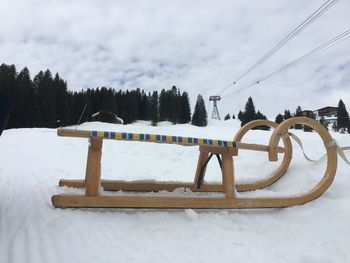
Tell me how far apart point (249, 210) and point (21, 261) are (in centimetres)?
287

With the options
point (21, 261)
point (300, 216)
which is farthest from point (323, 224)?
point (21, 261)

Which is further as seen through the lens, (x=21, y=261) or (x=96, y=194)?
(x=96, y=194)

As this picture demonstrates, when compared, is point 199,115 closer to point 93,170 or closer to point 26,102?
point 26,102

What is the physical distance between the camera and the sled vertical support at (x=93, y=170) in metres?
3.79

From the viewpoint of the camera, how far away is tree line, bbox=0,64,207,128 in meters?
48.0

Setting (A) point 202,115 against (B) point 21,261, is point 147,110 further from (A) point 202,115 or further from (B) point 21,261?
(B) point 21,261

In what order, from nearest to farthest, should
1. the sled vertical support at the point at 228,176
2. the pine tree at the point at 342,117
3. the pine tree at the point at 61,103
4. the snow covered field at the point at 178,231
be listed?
the snow covered field at the point at 178,231
the sled vertical support at the point at 228,176
the pine tree at the point at 61,103
the pine tree at the point at 342,117

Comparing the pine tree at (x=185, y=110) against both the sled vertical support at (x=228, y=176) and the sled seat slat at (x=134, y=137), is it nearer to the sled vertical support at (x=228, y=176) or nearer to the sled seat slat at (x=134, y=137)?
the sled vertical support at (x=228, y=176)

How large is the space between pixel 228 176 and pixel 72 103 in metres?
58.9

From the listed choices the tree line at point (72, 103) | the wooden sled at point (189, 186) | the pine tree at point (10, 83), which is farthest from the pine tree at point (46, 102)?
the wooden sled at point (189, 186)

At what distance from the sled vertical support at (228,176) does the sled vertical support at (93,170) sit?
5.41 ft

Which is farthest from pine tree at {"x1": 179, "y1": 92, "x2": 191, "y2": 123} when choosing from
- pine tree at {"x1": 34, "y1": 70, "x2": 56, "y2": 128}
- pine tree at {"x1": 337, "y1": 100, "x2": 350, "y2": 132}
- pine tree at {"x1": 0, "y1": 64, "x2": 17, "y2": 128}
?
pine tree at {"x1": 0, "y1": 64, "x2": 17, "y2": 128}

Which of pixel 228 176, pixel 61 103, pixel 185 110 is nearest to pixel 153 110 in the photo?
pixel 185 110

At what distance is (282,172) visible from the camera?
5.72m
